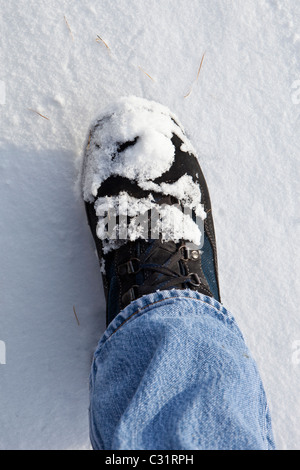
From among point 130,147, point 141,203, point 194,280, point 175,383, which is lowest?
point 175,383

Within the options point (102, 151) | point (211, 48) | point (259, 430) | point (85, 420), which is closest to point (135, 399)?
point (259, 430)

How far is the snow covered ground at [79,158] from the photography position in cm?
85

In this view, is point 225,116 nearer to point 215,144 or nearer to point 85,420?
point 215,144

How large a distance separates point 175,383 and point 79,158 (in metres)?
0.53

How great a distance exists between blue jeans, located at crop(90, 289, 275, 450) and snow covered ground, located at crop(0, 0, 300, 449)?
233mm

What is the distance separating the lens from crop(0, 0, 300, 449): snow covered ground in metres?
0.85

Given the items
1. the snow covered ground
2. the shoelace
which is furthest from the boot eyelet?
the snow covered ground

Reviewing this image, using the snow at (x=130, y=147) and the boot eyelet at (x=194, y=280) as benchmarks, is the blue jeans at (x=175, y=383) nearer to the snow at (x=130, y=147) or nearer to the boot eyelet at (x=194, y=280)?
the boot eyelet at (x=194, y=280)

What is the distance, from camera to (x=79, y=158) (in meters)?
0.88

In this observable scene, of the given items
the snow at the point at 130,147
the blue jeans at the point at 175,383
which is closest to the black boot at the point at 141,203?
the snow at the point at 130,147

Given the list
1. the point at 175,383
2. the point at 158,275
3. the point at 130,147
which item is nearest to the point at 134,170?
the point at 130,147

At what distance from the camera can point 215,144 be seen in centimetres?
94

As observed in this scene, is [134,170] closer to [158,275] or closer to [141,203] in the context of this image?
[141,203]

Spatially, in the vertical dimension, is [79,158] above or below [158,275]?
above
